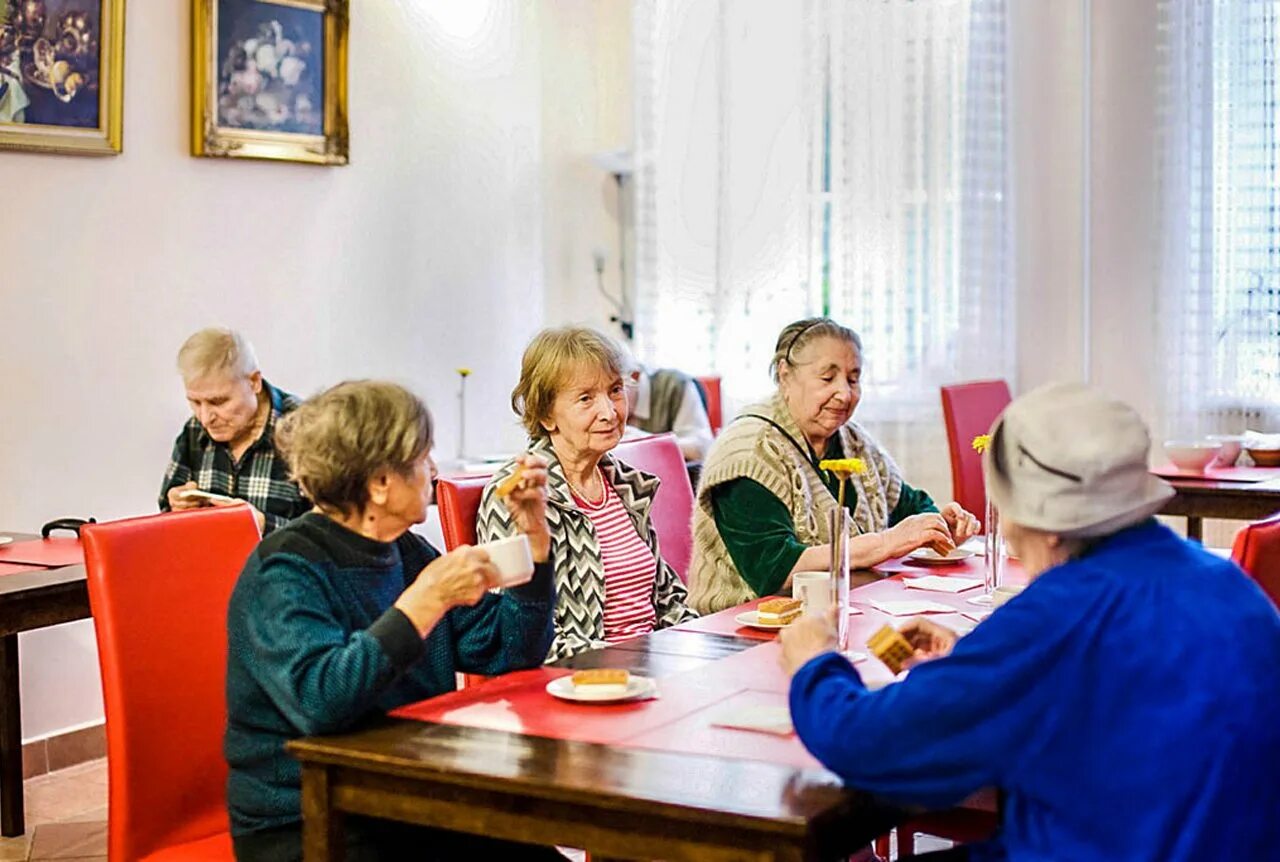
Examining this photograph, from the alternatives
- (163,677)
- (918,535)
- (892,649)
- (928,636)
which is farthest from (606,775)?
(918,535)

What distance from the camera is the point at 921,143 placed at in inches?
225

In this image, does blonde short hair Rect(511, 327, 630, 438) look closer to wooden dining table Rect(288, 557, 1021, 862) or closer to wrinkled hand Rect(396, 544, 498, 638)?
wooden dining table Rect(288, 557, 1021, 862)

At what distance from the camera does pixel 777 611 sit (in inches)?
104

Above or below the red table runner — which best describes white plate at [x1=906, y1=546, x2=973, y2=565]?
above

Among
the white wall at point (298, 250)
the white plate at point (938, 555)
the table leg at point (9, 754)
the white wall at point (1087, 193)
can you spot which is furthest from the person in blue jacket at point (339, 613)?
the white wall at point (1087, 193)

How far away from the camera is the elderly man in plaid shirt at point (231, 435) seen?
3883 mm

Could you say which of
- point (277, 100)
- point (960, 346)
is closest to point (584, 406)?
point (277, 100)

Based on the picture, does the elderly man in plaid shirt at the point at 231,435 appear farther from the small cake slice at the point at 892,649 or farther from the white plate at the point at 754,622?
the small cake slice at the point at 892,649

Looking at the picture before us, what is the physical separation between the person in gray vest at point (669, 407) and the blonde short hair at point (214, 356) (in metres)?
1.85

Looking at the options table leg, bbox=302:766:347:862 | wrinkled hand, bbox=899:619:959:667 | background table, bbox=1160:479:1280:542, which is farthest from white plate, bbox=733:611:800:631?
background table, bbox=1160:479:1280:542

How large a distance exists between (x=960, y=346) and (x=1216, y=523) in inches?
40.8

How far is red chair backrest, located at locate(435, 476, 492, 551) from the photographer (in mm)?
2830

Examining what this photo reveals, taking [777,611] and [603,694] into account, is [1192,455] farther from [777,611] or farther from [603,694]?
[603,694]

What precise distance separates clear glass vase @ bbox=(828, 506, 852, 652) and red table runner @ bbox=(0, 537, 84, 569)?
5.35ft
